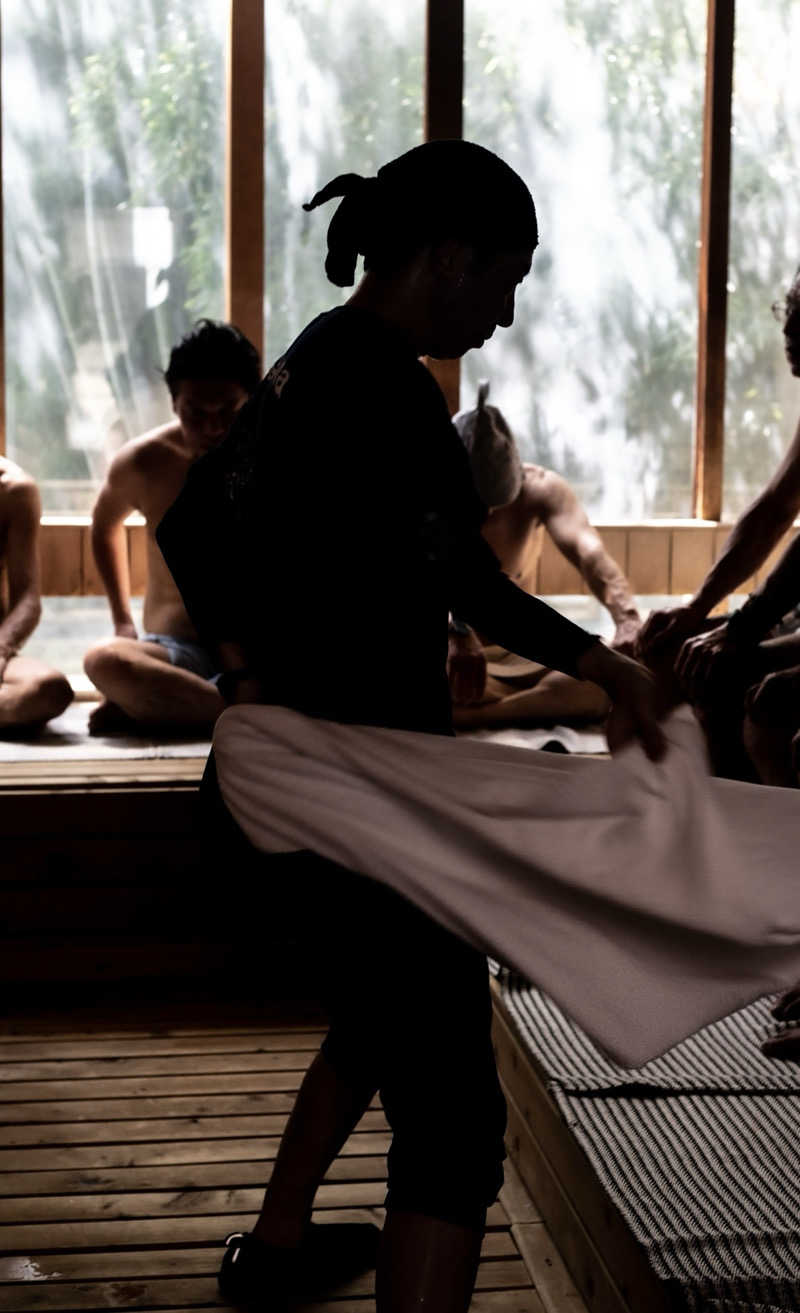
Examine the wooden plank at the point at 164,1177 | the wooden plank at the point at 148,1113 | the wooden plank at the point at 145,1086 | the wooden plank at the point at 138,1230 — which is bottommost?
the wooden plank at the point at 145,1086

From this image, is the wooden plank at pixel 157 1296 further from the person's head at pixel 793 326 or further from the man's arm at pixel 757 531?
the person's head at pixel 793 326

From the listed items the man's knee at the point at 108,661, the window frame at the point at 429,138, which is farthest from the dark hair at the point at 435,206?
the window frame at the point at 429,138

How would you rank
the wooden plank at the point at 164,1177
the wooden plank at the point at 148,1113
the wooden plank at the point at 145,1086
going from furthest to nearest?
the wooden plank at the point at 145,1086 < the wooden plank at the point at 148,1113 < the wooden plank at the point at 164,1177

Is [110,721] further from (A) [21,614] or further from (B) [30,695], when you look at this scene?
(A) [21,614]

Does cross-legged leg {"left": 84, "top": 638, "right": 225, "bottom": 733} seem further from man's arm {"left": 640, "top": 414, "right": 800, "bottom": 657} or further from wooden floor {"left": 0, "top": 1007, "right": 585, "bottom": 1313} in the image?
man's arm {"left": 640, "top": 414, "right": 800, "bottom": 657}

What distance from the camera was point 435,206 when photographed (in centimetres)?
160

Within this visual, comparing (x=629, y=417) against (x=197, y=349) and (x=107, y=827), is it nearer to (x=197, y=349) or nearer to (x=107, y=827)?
(x=197, y=349)

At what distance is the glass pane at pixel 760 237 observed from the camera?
496 centimetres

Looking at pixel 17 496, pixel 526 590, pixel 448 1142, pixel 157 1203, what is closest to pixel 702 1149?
pixel 448 1142

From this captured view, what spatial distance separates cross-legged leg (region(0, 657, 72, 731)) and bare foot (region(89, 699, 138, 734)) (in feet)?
0.34

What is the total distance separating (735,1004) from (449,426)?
0.67m

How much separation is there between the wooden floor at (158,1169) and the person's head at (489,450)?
1633mm

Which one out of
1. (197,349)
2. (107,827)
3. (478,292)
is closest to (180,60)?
(197,349)

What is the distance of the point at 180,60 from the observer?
15.0 feet
